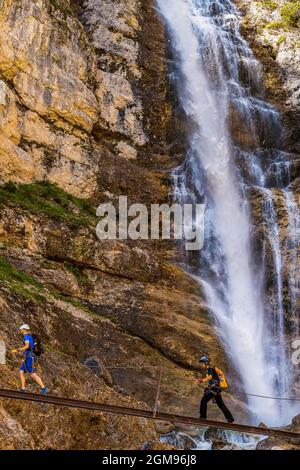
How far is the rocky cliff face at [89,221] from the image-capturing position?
1241 cm

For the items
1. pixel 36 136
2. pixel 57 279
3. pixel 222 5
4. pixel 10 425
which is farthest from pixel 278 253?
pixel 222 5

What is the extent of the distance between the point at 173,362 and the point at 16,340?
6.83 meters

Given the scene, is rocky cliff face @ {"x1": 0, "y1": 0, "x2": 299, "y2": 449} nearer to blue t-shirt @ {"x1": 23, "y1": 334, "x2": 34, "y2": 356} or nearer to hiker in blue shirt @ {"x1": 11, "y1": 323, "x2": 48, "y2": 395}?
hiker in blue shirt @ {"x1": 11, "y1": 323, "x2": 48, "y2": 395}

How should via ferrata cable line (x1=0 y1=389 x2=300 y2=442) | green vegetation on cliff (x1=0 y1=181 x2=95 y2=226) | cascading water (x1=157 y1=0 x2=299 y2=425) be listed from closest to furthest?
via ferrata cable line (x1=0 y1=389 x2=300 y2=442) → cascading water (x1=157 y1=0 x2=299 y2=425) → green vegetation on cliff (x1=0 y1=181 x2=95 y2=226)

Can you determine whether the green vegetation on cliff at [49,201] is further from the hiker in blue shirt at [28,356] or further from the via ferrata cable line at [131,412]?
the via ferrata cable line at [131,412]

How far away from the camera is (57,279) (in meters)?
18.5

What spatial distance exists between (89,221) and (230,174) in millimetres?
8173

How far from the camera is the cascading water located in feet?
63.4

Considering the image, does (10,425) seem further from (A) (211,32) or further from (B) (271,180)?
(A) (211,32)

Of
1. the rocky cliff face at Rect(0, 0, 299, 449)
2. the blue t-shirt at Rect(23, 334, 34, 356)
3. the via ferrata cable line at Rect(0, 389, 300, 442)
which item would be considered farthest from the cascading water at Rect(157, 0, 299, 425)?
the blue t-shirt at Rect(23, 334, 34, 356)

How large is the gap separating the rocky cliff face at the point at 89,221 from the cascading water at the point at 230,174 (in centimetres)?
106

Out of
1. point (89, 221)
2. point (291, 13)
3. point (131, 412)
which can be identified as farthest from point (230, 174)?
point (131, 412)

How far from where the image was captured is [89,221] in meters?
21.8

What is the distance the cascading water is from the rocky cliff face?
1.06m
